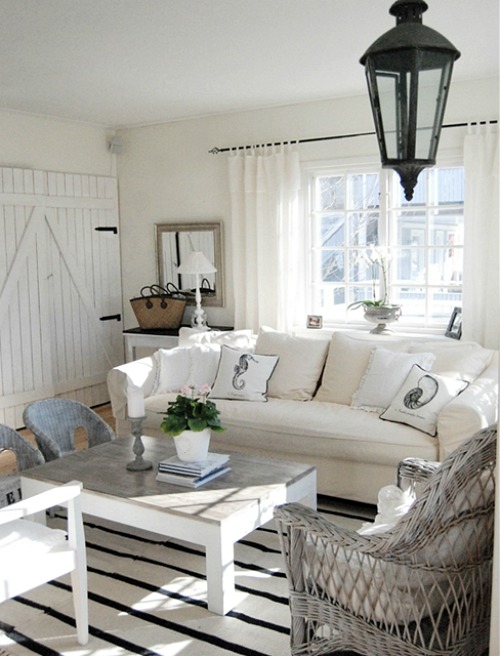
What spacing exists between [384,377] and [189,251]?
2.70 m

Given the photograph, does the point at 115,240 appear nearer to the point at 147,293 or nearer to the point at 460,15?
the point at 147,293

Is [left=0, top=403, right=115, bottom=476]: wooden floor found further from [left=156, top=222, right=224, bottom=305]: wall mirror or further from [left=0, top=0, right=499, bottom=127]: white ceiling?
[left=0, top=0, right=499, bottom=127]: white ceiling

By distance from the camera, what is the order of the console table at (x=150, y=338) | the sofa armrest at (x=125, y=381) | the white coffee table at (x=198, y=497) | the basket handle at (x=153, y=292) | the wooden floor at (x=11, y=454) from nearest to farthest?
the white coffee table at (x=198, y=497) < the sofa armrest at (x=125, y=381) < the wooden floor at (x=11, y=454) < the console table at (x=150, y=338) < the basket handle at (x=153, y=292)

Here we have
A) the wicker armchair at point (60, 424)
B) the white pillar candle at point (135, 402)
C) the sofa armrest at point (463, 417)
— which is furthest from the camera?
the wicker armchair at point (60, 424)

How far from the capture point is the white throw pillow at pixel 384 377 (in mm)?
4121

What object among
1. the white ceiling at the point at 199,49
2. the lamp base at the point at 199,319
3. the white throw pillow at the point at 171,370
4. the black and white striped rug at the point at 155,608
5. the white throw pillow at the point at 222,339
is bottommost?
the black and white striped rug at the point at 155,608

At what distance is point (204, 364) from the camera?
4848mm

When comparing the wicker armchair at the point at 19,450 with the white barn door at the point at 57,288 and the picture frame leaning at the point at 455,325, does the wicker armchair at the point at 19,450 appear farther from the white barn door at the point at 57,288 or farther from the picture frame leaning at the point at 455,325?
the picture frame leaning at the point at 455,325

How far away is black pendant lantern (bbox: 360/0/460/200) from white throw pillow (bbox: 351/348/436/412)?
253cm

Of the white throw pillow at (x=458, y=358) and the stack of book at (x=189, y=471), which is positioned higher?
the white throw pillow at (x=458, y=358)

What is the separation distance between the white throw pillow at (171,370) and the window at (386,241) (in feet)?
4.57

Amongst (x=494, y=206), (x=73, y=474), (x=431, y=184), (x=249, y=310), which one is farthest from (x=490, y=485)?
(x=249, y=310)

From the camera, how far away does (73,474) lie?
3369 millimetres

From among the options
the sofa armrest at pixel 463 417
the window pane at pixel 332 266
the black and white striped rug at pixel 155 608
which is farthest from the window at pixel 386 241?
the black and white striped rug at pixel 155 608
